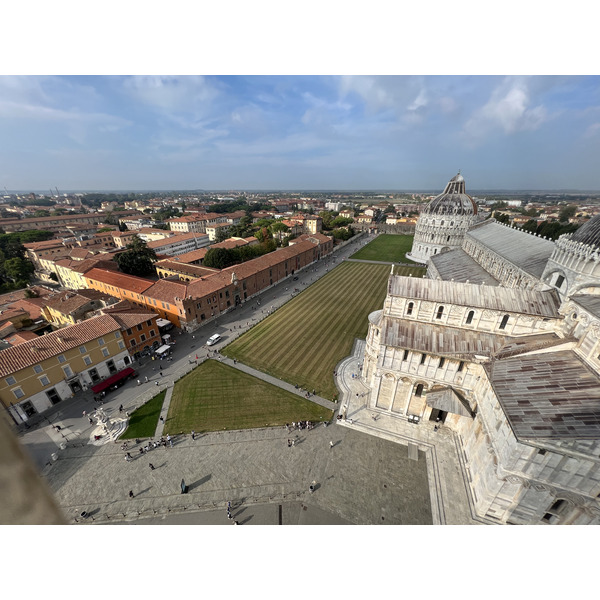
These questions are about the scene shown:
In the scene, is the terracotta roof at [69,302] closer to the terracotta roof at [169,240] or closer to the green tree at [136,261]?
the green tree at [136,261]

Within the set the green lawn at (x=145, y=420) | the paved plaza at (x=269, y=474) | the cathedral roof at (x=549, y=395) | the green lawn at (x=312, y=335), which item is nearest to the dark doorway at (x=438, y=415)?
the paved plaza at (x=269, y=474)

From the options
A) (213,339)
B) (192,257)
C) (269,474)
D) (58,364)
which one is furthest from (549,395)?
(192,257)

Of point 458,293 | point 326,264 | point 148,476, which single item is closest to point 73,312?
point 148,476

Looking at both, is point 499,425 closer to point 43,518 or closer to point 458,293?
point 458,293

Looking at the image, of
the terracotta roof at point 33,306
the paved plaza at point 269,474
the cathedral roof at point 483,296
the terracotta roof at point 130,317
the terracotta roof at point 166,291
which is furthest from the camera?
the terracotta roof at point 166,291

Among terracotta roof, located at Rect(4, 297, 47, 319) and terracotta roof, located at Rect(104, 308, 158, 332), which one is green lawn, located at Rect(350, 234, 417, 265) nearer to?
terracotta roof, located at Rect(104, 308, 158, 332)
